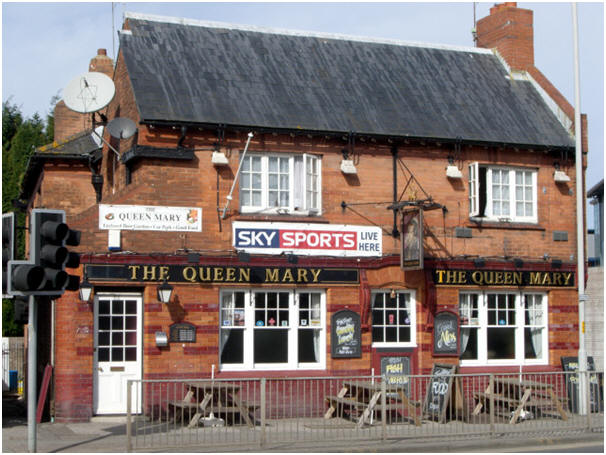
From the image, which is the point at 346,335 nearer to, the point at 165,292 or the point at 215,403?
the point at 215,403

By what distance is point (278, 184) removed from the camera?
18.5m

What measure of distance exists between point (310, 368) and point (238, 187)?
13.6 ft

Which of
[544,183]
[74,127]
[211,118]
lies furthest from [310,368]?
[74,127]

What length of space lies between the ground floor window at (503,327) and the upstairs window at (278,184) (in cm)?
441

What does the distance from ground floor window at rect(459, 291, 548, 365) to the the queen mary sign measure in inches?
107

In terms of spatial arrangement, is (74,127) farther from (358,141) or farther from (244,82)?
(358,141)

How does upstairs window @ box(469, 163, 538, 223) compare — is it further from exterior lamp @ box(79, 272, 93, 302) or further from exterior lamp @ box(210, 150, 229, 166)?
exterior lamp @ box(79, 272, 93, 302)

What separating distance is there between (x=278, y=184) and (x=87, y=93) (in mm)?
4685

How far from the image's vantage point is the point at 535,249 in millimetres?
20250

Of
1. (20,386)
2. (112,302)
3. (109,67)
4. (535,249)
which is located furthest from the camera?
(109,67)

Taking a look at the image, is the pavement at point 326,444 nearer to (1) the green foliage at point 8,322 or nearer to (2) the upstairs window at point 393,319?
(2) the upstairs window at point 393,319

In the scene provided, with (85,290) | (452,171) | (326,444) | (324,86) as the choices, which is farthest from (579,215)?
(85,290)

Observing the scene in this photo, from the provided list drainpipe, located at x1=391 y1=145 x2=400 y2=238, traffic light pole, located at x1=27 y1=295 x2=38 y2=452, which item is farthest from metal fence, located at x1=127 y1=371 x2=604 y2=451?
drainpipe, located at x1=391 y1=145 x2=400 y2=238

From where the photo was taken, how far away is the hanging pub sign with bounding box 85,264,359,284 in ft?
56.2
